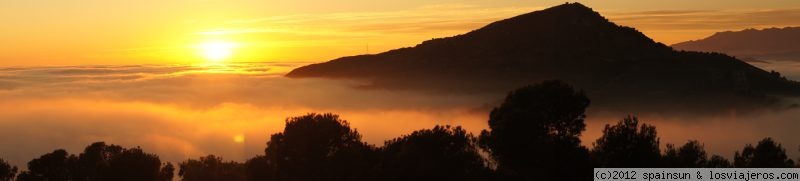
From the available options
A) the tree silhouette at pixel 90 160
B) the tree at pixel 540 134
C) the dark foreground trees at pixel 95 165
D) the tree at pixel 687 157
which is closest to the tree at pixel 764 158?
the tree at pixel 687 157

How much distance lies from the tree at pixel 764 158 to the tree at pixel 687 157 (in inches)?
155

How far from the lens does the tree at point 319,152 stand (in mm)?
75812

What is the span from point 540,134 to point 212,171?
4031 cm

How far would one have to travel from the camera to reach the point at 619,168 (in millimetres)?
67562

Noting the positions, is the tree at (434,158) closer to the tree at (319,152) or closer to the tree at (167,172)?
the tree at (319,152)

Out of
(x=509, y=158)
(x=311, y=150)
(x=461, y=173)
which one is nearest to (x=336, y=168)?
(x=311, y=150)

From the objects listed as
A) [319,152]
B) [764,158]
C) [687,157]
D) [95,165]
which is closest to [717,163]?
[687,157]

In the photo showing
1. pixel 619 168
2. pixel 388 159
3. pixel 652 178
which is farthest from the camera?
pixel 388 159

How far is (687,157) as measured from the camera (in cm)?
7569

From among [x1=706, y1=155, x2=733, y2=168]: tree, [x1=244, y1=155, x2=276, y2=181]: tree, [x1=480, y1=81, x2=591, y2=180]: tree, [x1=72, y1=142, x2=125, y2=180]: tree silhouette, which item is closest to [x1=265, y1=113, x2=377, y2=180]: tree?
[x1=244, y1=155, x2=276, y2=181]: tree

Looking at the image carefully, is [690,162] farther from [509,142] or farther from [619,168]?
[509,142]

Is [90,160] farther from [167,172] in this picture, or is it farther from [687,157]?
[687,157]

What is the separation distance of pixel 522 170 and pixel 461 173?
6.38 m

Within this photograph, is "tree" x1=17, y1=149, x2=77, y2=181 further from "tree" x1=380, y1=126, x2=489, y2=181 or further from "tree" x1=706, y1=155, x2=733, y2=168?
"tree" x1=706, y1=155, x2=733, y2=168
